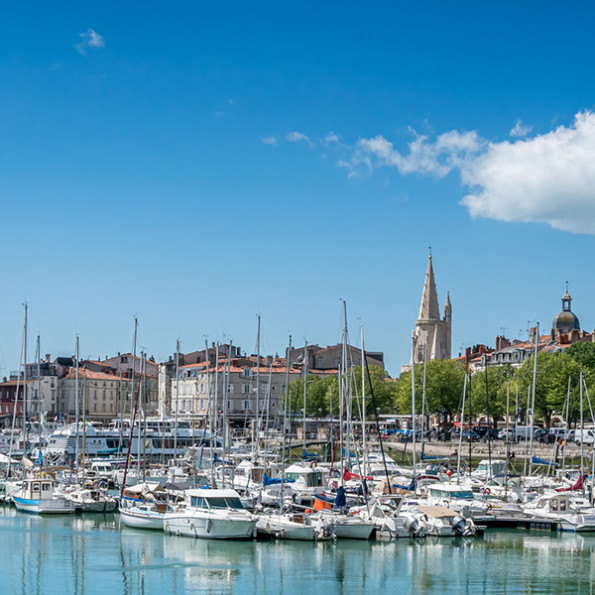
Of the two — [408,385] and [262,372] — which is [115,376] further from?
[408,385]

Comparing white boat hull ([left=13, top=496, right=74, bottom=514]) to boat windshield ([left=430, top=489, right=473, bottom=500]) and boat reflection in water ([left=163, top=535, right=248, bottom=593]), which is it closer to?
boat reflection in water ([left=163, top=535, right=248, bottom=593])

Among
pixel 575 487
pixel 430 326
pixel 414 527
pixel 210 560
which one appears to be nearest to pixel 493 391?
pixel 575 487

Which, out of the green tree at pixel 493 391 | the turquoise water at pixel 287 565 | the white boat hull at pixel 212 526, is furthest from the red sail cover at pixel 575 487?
the green tree at pixel 493 391

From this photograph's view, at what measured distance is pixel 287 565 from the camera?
34.8 m

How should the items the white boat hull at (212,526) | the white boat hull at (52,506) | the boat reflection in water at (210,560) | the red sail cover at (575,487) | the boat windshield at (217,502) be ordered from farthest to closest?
the red sail cover at (575,487)
the white boat hull at (52,506)
the boat windshield at (217,502)
the white boat hull at (212,526)
the boat reflection in water at (210,560)

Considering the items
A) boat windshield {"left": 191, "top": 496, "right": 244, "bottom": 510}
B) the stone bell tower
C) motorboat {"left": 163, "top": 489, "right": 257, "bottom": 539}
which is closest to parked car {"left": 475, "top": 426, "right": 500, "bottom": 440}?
boat windshield {"left": 191, "top": 496, "right": 244, "bottom": 510}

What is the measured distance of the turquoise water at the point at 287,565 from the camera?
105ft

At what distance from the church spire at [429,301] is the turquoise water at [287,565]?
119247mm

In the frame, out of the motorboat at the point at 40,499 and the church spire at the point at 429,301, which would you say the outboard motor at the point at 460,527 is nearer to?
the motorboat at the point at 40,499

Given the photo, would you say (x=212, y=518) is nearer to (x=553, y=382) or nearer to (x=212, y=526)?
(x=212, y=526)

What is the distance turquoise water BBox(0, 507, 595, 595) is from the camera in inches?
1259

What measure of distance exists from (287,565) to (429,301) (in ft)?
423

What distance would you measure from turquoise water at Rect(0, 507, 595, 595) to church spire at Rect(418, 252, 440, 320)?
119247 mm

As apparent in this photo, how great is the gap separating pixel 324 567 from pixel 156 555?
623 cm
